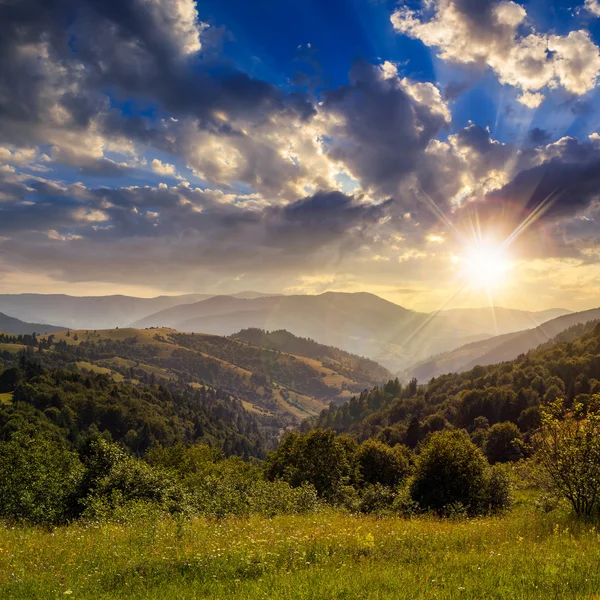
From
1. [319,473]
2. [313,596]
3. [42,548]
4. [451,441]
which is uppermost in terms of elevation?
[313,596]

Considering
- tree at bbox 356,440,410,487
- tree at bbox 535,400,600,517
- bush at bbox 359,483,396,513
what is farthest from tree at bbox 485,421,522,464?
tree at bbox 535,400,600,517

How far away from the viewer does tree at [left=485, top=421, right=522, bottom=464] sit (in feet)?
350

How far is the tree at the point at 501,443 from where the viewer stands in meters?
107

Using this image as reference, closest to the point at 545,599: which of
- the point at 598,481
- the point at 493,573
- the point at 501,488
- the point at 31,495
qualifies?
the point at 493,573

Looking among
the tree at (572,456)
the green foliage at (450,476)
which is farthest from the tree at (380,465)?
the tree at (572,456)

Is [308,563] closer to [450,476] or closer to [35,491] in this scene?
[450,476]

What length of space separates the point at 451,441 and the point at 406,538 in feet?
109

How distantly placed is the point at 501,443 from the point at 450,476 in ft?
278

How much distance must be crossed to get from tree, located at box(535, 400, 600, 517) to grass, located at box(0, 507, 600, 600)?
72.0 inches

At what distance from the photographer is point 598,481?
51.7ft

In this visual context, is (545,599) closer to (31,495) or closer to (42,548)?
(42,548)

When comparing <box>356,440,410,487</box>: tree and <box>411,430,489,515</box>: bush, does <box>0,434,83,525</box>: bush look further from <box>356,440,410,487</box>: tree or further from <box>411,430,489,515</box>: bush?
<box>356,440,410,487</box>: tree

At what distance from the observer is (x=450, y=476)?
129 ft

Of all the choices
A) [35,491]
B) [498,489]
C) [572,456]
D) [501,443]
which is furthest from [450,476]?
[501,443]
